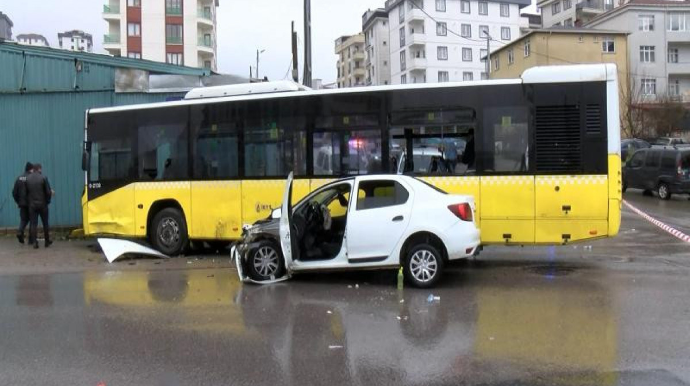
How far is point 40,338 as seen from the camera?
21.3 ft

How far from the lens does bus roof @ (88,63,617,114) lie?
9586 mm

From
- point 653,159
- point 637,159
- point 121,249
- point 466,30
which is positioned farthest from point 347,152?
point 466,30

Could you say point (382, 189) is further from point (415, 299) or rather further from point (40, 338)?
point (40, 338)

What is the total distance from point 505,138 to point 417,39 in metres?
74.1

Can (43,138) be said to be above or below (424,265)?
above

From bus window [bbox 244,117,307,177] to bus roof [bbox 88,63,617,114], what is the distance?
20.5 inches

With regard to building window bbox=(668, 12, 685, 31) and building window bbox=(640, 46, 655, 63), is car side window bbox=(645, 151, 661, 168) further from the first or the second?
building window bbox=(668, 12, 685, 31)

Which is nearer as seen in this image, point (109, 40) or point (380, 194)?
point (380, 194)

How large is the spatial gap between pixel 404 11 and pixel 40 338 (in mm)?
81604

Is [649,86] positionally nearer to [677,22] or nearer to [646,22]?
[646,22]

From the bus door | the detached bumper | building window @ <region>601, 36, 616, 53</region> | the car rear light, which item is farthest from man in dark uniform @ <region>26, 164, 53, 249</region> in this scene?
building window @ <region>601, 36, 616, 53</region>

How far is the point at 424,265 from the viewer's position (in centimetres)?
859

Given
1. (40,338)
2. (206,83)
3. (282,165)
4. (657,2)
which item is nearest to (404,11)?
(657,2)

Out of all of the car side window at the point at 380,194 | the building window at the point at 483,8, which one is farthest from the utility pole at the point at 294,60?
the building window at the point at 483,8
